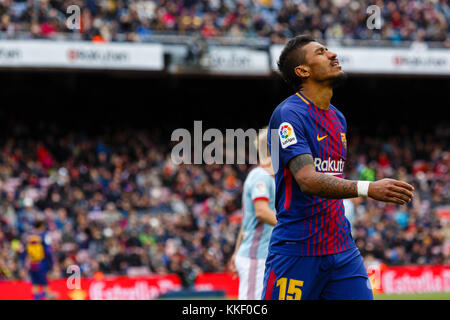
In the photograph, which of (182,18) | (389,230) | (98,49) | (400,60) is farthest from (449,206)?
(98,49)

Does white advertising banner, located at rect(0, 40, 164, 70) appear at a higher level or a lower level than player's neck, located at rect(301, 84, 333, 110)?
higher

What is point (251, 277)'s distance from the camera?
697 cm

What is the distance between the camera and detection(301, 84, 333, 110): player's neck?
4750mm

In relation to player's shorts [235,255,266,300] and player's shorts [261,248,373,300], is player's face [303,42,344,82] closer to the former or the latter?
player's shorts [261,248,373,300]

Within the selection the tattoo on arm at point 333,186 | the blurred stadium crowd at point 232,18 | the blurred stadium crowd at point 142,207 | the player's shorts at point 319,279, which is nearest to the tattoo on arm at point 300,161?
the tattoo on arm at point 333,186

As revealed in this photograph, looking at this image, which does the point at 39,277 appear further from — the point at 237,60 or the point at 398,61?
the point at 398,61

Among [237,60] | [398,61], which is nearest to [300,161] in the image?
[237,60]

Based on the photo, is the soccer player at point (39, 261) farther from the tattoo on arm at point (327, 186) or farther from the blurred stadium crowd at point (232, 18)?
the tattoo on arm at point (327, 186)

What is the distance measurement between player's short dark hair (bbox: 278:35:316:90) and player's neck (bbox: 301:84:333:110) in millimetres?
107

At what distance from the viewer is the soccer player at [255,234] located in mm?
6883

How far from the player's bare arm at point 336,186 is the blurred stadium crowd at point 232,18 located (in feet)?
57.1

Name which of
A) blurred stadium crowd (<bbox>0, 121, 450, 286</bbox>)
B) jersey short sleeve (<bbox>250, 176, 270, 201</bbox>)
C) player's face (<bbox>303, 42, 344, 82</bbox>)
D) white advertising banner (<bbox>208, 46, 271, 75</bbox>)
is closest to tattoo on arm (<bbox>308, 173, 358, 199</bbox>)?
player's face (<bbox>303, 42, 344, 82</bbox>)

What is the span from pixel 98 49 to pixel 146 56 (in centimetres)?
141

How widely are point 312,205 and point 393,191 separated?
657 millimetres
